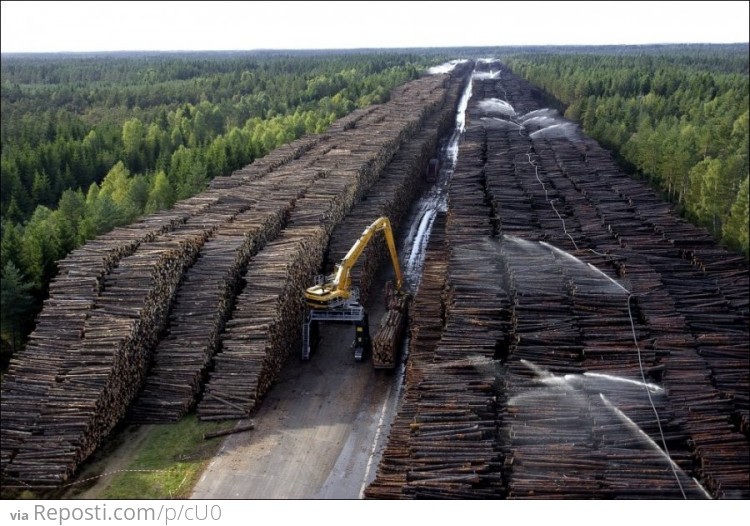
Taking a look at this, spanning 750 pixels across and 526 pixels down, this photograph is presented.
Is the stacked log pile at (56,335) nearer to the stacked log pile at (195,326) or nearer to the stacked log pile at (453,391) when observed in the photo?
the stacked log pile at (195,326)

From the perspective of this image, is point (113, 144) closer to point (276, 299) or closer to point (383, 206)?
point (383, 206)

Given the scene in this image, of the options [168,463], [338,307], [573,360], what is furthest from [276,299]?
[573,360]

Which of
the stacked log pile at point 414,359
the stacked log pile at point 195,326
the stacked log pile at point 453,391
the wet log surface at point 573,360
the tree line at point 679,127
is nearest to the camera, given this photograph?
the wet log surface at point 573,360

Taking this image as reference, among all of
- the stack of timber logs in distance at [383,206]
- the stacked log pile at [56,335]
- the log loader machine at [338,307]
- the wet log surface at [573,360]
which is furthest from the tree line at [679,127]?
the stacked log pile at [56,335]

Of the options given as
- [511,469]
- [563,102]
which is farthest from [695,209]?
[563,102]

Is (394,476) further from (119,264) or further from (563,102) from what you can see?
(563,102)

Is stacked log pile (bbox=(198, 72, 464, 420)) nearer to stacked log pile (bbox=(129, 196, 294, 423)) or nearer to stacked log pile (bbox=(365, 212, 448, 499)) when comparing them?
stacked log pile (bbox=(129, 196, 294, 423))
